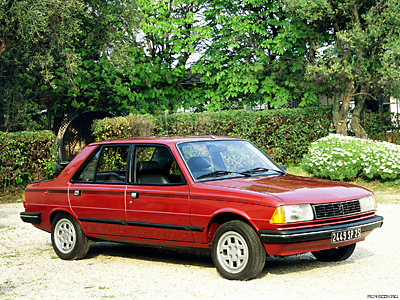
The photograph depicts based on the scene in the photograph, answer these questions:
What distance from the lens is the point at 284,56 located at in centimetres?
2150

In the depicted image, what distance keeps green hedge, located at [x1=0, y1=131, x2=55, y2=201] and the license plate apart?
Answer: 465 inches

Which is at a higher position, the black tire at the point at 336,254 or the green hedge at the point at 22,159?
the green hedge at the point at 22,159

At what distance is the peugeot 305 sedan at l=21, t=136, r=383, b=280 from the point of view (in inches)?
220

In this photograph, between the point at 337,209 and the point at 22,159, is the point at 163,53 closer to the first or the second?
the point at 22,159

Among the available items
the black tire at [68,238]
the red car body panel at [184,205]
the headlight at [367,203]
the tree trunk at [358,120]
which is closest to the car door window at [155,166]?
the red car body panel at [184,205]

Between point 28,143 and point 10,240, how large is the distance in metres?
6.90

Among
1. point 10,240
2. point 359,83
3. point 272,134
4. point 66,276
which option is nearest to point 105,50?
point 272,134

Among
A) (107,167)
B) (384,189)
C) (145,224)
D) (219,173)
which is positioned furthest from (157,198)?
(384,189)

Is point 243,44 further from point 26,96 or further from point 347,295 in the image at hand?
point 347,295

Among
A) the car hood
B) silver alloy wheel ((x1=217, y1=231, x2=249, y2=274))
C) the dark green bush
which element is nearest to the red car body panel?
the car hood

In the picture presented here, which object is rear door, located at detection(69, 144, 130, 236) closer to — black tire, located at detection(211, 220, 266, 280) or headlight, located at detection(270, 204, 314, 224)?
black tire, located at detection(211, 220, 266, 280)

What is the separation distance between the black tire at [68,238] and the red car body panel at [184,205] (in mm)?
116

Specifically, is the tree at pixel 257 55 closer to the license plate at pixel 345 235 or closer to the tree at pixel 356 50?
the tree at pixel 356 50

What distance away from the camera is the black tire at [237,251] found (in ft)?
18.3
